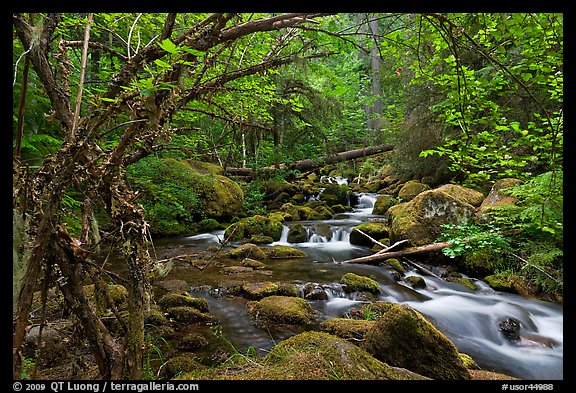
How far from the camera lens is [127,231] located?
1.67 metres

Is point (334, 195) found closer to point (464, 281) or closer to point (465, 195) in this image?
point (465, 195)

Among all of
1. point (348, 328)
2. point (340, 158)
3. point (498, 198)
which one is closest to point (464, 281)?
point (498, 198)

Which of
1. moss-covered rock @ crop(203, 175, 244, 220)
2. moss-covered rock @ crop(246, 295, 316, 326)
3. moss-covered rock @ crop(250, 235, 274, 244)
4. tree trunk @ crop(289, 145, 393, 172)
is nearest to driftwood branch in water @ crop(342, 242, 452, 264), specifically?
moss-covered rock @ crop(250, 235, 274, 244)

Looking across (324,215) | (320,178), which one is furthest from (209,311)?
(320,178)

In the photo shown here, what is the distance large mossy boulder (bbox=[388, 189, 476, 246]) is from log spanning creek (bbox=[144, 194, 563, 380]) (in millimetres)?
1031

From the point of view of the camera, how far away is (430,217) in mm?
8242

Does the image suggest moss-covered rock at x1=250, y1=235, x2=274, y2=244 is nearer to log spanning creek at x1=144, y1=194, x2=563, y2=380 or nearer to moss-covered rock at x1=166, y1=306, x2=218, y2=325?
log spanning creek at x1=144, y1=194, x2=563, y2=380

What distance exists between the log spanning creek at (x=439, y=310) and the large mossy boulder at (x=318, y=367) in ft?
7.06

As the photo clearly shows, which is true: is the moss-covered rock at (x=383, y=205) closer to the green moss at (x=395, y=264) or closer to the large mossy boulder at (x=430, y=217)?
the large mossy boulder at (x=430, y=217)

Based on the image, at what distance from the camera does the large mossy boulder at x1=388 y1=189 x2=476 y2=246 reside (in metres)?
8.04

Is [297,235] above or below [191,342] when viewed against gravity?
below

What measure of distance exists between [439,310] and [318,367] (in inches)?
186

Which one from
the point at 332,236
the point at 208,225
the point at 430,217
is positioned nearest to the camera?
the point at 430,217

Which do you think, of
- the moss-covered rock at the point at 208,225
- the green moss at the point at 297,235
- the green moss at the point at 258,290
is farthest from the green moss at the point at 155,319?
the moss-covered rock at the point at 208,225
